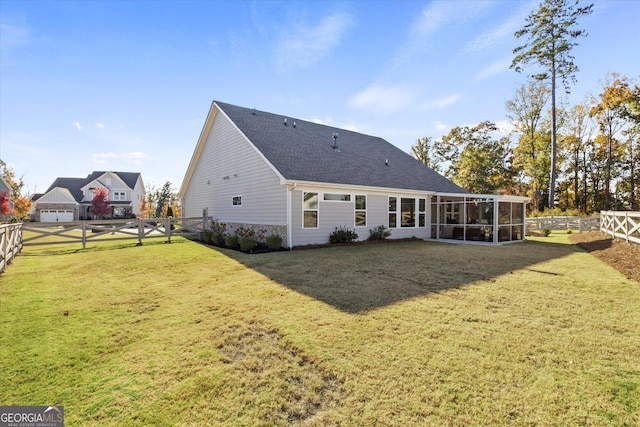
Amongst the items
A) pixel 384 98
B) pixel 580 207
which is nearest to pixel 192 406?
pixel 384 98

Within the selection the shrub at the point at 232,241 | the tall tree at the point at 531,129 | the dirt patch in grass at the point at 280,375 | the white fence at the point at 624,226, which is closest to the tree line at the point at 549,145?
the tall tree at the point at 531,129

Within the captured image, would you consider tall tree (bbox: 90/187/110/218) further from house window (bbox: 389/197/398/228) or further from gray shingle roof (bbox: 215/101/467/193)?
house window (bbox: 389/197/398/228)

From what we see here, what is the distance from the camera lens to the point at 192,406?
2.50 metres

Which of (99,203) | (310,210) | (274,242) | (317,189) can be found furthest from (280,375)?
(99,203)

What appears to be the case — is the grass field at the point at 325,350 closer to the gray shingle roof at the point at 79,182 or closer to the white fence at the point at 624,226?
the white fence at the point at 624,226

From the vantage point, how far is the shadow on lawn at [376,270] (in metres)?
5.63

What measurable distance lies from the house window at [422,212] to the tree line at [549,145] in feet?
53.3

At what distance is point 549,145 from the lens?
99.5ft

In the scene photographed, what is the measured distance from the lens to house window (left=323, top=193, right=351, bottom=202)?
1245cm

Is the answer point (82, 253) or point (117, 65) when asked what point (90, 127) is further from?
point (82, 253)

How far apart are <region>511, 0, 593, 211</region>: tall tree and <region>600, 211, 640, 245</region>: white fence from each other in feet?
40.2

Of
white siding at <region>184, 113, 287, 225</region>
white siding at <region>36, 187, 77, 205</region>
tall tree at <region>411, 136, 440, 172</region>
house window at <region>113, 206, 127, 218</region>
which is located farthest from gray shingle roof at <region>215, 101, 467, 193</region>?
white siding at <region>36, 187, 77, 205</region>

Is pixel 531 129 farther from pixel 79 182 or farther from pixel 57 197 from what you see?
pixel 79 182

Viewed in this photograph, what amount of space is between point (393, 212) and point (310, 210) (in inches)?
205
